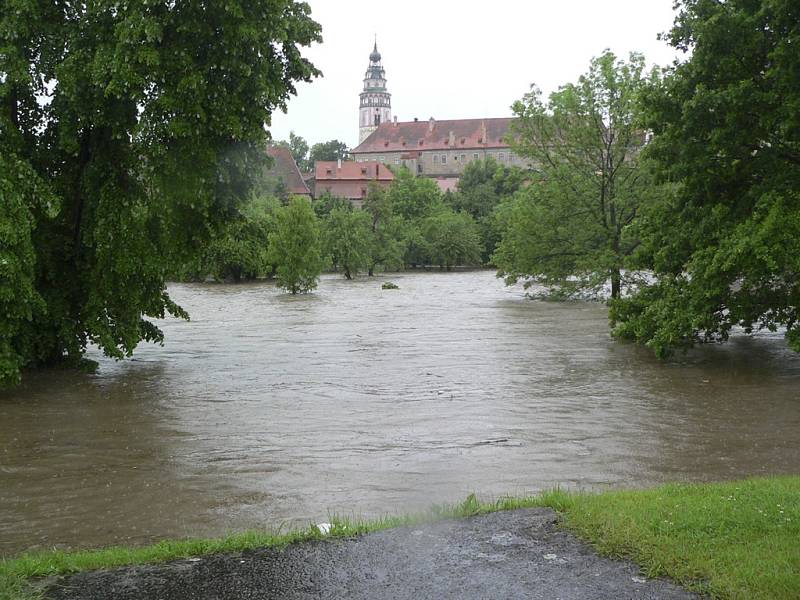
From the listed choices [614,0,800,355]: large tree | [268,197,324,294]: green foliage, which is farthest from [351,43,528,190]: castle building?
[614,0,800,355]: large tree

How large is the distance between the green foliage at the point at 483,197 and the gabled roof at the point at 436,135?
52.2 m

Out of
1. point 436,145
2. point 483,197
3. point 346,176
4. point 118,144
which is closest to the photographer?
point 118,144

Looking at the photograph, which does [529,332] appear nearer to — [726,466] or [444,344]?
[444,344]

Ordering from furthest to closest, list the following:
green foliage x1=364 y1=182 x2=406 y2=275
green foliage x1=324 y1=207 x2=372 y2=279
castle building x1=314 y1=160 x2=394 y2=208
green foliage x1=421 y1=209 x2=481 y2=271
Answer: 1. castle building x1=314 y1=160 x2=394 y2=208
2. green foliage x1=421 y1=209 x2=481 y2=271
3. green foliage x1=364 y1=182 x2=406 y2=275
4. green foliage x1=324 y1=207 x2=372 y2=279

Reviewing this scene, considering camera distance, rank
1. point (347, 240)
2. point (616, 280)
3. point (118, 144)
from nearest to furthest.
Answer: point (118, 144) < point (616, 280) < point (347, 240)

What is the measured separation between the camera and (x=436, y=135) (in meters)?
174

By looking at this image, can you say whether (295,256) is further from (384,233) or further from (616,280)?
(384,233)

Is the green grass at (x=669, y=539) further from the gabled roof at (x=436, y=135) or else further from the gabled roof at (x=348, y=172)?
the gabled roof at (x=436, y=135)

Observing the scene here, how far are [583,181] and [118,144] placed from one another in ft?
86.3

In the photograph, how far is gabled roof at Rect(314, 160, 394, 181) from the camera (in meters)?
139

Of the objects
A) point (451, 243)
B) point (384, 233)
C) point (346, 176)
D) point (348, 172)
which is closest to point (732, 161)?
point (384, 233)

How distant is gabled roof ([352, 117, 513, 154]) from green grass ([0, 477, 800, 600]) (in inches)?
6429

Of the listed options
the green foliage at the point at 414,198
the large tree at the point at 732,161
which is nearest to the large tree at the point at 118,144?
the large tree at the point at 732,161

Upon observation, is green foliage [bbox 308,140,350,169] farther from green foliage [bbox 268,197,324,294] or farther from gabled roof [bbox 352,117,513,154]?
green foliage [bbox 268,197,324,294]
